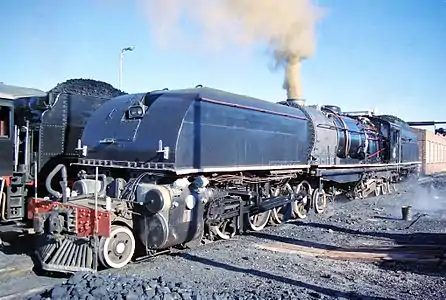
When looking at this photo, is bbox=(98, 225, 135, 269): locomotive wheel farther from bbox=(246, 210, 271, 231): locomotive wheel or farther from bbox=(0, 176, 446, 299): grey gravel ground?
bbox=(246, 210, 271, 231): locomotive wheel

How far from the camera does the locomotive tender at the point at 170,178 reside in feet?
21.3

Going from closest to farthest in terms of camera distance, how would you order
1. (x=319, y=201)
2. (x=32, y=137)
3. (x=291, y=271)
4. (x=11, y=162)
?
(x=291, y=271)
(x=11, y=162)
(x=32, y=137)
(x=319, y=201)

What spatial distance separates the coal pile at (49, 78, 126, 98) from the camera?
12.0 meters

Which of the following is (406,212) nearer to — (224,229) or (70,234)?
(224,229)

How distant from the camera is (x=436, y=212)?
1383 cm

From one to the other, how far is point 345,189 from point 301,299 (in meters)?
11.8

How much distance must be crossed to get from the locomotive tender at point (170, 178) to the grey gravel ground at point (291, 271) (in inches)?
16.0

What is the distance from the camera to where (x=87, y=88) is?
40.1 feet

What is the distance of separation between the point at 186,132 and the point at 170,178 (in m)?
0.81

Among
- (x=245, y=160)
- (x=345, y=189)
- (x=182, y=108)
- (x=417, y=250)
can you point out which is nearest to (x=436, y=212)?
(x=345, y=189)

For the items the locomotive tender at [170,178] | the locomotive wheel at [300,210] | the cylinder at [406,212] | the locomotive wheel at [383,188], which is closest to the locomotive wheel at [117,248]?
the locomotive tender at [170,178]

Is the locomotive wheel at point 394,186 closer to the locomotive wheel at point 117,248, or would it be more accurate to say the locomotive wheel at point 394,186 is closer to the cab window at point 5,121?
the locomotive wheel at point 117,248

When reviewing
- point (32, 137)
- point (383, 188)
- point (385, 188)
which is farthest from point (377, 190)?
point (32, 137)

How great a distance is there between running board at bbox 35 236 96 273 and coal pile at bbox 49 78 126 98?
6.02m
